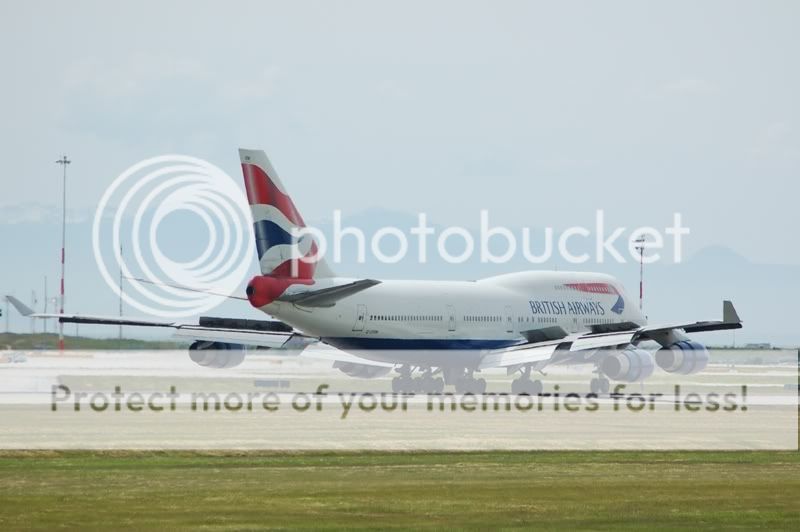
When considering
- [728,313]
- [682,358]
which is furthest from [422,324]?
[728,313]

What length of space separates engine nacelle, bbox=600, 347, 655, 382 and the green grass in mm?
23492

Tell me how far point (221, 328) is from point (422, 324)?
8.80 meters

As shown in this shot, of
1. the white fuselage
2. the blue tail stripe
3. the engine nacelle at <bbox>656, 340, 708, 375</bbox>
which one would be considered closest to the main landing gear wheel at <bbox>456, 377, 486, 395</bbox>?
the white fuselage

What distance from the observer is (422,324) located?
60250mm

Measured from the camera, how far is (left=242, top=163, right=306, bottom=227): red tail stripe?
179 feet

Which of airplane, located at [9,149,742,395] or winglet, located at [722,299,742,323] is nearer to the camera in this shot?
winglet, located at [722,299,742,323]

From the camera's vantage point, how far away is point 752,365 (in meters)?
124

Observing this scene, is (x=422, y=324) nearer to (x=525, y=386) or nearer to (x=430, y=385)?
(x=430, y=385)

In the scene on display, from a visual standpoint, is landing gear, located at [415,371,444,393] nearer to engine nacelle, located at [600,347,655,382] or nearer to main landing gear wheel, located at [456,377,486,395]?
main landing gear wheel, located at [456,377,486,395]

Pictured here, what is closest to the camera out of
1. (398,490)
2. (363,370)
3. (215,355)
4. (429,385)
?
(398,490)

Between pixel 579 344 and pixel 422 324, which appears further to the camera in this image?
pixel 422 324

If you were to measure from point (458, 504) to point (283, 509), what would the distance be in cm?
298

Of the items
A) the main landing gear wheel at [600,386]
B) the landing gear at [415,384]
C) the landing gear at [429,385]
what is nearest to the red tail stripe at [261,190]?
the landing gear at [415,384]

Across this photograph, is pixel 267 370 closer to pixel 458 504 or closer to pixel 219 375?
pixel 219 375
